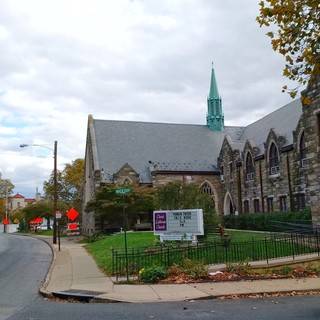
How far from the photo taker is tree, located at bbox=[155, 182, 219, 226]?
22750 mm

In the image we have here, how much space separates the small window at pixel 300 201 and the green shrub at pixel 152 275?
2163 cm

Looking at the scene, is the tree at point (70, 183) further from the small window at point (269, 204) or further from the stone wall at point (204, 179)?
the small window at point (269, 204)

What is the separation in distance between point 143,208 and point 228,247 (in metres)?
25.3

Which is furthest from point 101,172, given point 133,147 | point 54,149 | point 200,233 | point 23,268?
point 200,233

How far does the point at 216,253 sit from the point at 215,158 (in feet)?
113

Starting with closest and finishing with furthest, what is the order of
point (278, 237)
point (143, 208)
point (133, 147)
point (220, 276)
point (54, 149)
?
1. point (220, 276)
2. point (278, 237)
3. point (54, 149)
4. point (143, 208)
5. point (133, 147)

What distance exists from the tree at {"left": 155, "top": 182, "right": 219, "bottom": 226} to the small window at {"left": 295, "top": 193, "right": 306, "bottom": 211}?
13103mm

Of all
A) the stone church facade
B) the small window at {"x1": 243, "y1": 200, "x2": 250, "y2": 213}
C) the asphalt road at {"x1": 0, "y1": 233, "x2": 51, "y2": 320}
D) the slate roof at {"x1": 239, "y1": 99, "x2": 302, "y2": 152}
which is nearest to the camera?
the asphalt road at {"x1": 0, "y1": 233, "x2": 51, "y2": 320}

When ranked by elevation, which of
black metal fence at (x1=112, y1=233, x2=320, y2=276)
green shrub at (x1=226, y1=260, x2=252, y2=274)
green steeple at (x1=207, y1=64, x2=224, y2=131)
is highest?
green steeple at (x1=207, y1=64, x2=224, y2=131)

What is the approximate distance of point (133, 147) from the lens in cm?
5244

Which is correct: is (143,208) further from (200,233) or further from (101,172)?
(200,233)

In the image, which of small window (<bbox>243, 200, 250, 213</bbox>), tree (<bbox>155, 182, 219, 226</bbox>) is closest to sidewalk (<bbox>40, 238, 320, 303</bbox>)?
tree (<bbox>155, 182, 219, 226</bbox>)

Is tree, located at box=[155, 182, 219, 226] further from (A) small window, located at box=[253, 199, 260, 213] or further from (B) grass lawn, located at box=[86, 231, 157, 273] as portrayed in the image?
(A) small window, located at box=[253, 199, 260, 213]

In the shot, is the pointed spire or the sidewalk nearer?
the sidewalk
